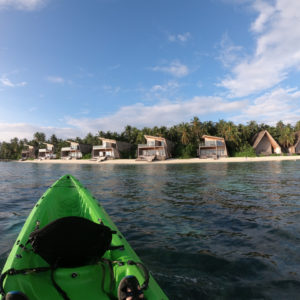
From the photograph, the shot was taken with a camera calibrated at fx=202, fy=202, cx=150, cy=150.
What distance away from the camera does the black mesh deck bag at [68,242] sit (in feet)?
9.08

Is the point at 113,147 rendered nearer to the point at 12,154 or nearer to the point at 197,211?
the point at 197,211

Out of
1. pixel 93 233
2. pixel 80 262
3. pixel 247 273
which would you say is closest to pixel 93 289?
pixel 80 262

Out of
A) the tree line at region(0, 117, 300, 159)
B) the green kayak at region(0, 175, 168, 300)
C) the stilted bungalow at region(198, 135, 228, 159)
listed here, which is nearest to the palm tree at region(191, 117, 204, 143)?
the tree line at region(0, 117, 300, 159)

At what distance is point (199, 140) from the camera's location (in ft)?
184

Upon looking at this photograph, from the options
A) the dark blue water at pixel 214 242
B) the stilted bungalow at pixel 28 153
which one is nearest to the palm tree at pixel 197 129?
the dark blue water at pixel 214 242

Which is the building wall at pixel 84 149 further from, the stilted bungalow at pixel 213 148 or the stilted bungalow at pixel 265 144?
the stilted bungalow at pixel 265 144

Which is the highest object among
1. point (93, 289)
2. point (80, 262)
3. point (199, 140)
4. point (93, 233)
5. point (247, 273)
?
point (199, 140)

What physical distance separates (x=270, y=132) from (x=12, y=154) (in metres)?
105

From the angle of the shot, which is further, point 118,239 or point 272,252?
point 272,252

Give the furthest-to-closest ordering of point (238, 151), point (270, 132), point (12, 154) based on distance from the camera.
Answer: point (12, 154)
point (270, 132)
point (238, 151)

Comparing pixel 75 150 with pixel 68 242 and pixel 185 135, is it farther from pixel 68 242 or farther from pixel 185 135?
pixel 68 242

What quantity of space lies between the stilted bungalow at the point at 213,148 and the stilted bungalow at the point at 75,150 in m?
36.6

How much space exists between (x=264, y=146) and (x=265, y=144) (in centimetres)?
63

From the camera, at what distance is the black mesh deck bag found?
2.77 m
